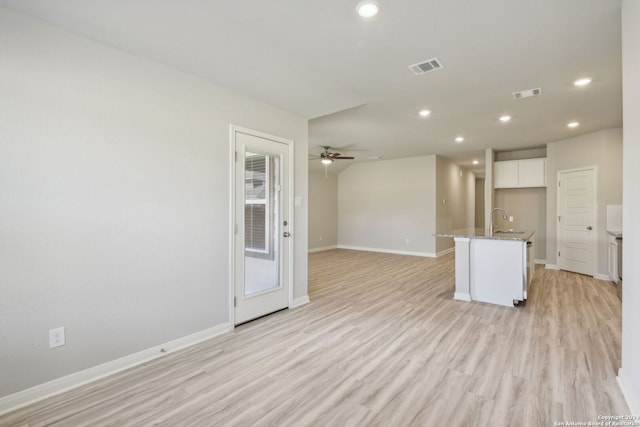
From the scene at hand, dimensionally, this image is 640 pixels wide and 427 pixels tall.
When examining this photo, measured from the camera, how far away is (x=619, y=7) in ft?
6.63

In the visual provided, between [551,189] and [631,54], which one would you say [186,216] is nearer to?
[631,54]

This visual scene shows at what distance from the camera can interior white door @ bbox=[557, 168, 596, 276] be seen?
5.57 meters

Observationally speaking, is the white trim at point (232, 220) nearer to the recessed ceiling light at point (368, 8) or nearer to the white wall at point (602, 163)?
the recessed ceiling light at point (368, 8)

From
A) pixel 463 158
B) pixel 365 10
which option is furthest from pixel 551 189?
pixel 365 10

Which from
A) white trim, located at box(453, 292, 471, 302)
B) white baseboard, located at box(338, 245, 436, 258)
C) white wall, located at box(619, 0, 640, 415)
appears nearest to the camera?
white wall, located at box(619, 0, 640, 415)

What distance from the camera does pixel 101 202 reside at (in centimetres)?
233

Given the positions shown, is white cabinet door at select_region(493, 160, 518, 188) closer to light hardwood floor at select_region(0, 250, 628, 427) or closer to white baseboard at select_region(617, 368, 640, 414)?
light hardwood floor at select_region(0, 250, 628, 427)

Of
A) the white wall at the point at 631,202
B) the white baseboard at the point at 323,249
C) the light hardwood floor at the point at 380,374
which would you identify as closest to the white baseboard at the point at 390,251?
the white baseboard at the point at 323,249

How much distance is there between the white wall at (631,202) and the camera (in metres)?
1.79

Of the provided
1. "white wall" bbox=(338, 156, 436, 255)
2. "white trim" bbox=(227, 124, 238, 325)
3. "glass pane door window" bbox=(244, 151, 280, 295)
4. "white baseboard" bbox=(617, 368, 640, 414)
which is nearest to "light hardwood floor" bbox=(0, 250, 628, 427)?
"white baseboard" bbox=(617, 368, 640, 414)

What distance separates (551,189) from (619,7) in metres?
5.24

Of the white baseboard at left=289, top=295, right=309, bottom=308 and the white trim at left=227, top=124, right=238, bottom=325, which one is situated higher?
the white trim at left=227, top=124, right=238, bottom=325

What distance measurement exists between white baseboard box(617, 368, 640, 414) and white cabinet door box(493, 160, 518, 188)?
5659 millimetres

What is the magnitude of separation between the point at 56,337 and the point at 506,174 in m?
8.18
